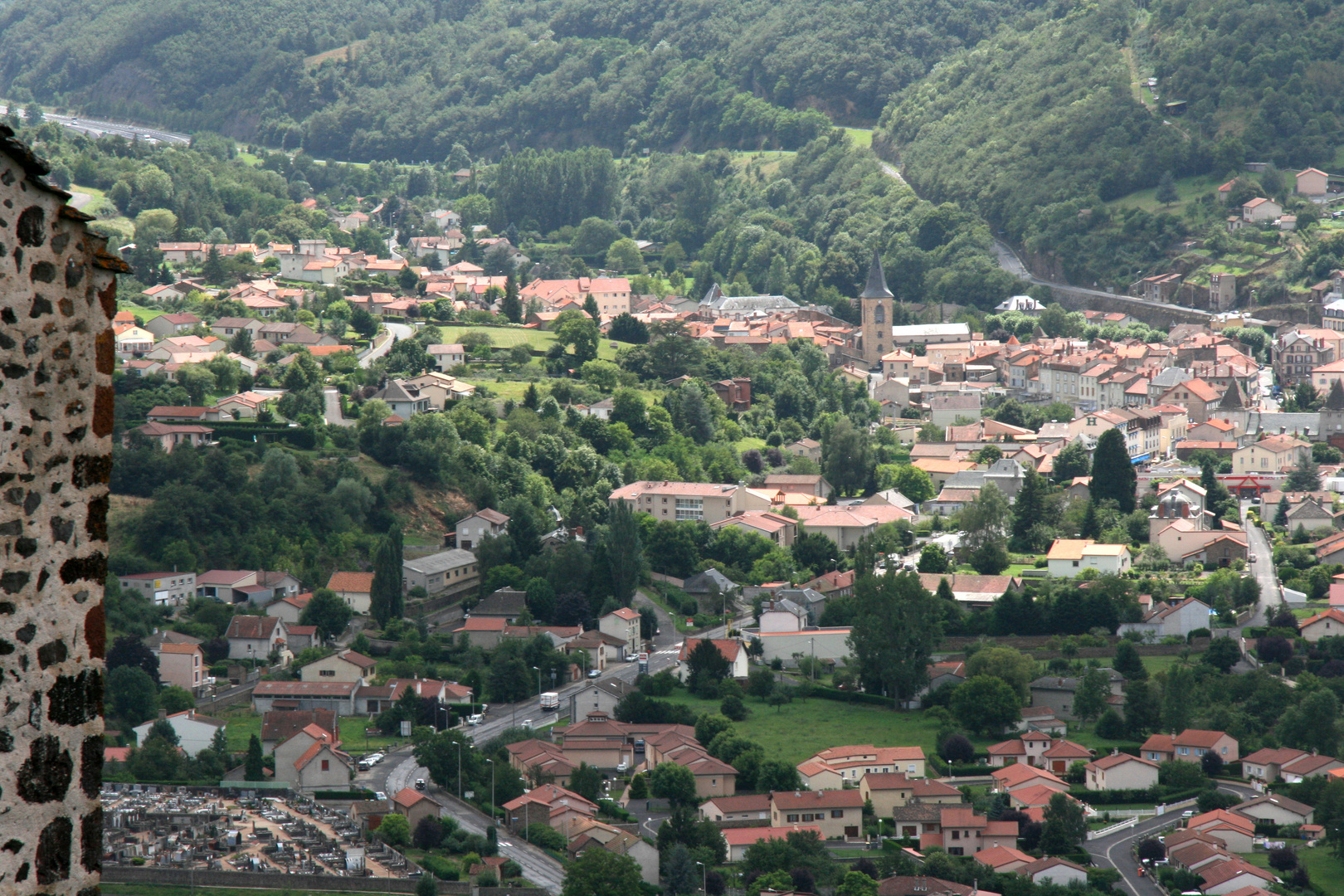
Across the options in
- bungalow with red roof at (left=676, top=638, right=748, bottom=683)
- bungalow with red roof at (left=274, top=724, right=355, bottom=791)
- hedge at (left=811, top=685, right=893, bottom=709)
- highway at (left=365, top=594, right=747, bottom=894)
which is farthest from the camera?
bungalow with red roof at (left=676, top=638, right=748, bottom=683)

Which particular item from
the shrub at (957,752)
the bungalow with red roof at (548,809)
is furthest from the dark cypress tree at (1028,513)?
the bungalow with red roof at (548,809)

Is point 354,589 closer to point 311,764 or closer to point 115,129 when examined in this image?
point 311,764

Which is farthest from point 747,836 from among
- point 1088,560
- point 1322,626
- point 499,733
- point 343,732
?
point 1088,560

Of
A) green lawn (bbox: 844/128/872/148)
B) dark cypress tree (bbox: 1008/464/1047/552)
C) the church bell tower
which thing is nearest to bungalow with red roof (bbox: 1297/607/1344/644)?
dark cypress tree (bbox: 1008/464/1047/552)

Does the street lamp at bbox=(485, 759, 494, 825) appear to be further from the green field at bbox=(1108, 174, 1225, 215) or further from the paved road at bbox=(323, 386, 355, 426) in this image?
the green field at bbox=(1108, 174, 1225, 215)

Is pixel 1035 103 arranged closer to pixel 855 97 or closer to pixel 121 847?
pixel 855 97

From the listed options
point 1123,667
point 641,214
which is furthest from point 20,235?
point 641,214
